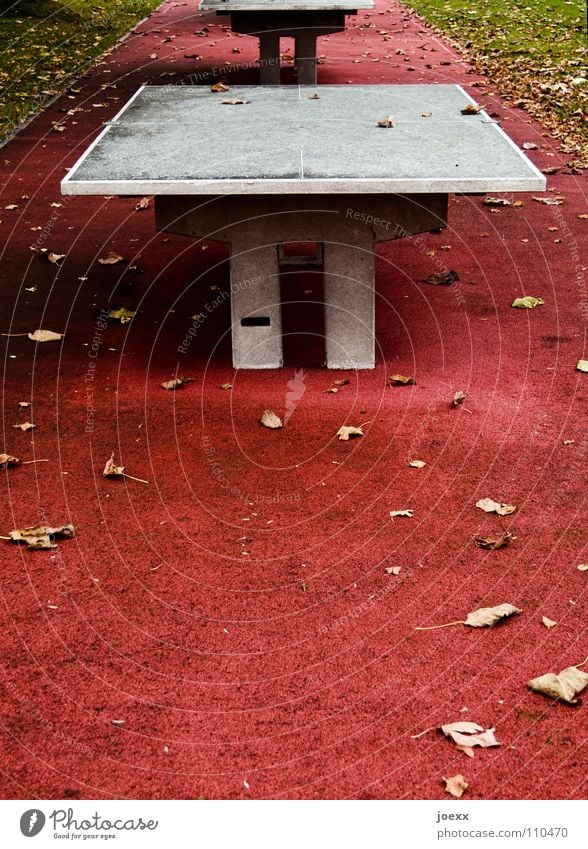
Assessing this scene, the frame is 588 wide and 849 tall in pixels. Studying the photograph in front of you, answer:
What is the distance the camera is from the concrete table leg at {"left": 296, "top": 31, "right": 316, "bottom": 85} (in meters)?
13.9

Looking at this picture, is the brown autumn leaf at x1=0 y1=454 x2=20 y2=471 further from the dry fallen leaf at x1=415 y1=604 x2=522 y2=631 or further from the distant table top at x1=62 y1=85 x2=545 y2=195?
the dry fallen leaf at x1=415 y1=604 x2=522 y2=631

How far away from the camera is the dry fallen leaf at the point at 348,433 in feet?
17.4

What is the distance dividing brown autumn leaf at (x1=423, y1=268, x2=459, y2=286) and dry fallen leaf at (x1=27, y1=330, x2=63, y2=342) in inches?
103

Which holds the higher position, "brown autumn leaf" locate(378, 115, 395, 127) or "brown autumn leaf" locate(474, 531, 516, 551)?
"brown autumn leaf" locate(378, 115, 395, 127)

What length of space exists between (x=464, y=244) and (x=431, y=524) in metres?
4.48

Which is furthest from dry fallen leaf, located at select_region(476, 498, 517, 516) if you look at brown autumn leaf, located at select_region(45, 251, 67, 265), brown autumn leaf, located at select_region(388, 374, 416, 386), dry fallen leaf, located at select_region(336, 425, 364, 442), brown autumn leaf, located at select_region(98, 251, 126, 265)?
brown autumn leaf, located at select_region(45, 251, 67, 265)

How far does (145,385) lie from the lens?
5969mm

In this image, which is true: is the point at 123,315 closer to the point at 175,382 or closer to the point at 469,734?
the point at 175,382

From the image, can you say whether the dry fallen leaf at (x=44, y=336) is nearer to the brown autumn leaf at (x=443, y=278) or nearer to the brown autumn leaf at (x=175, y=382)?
the brown autumn leaf at (x=175, y=382)

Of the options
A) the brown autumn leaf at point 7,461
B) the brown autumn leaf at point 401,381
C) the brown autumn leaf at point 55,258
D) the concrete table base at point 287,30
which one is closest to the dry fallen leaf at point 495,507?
the brown autumn leaf at point 401,381

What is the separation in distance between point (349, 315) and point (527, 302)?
Answer: 1.52m

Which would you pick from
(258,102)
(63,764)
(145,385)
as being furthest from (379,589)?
(258,102)

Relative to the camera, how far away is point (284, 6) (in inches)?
488

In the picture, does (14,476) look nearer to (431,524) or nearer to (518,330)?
(431,524)
